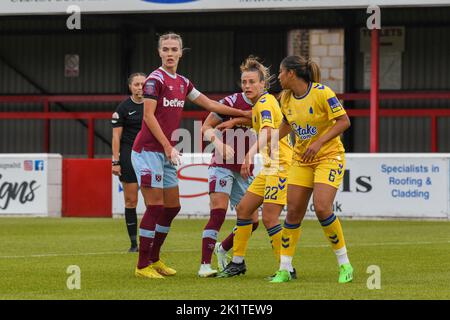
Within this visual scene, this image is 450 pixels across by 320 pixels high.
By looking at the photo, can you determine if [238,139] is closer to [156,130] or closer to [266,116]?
[266,116]

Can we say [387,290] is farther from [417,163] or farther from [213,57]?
[213,57]

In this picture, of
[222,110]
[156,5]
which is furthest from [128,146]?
[156,5]

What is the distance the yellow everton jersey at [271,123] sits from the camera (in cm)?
1130

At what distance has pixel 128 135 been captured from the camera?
15047 millimetres

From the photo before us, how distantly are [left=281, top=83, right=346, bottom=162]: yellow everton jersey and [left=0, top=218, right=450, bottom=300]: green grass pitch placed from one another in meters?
1.25

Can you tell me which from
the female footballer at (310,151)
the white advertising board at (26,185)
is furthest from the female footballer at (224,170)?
the white advertising board at (26,185)

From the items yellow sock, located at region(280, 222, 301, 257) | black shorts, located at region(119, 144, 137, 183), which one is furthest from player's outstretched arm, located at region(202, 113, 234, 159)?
black shorts, located at region(119, 144, 137, 183)

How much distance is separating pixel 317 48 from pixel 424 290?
2152 centimetres

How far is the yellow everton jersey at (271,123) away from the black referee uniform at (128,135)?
3506mm

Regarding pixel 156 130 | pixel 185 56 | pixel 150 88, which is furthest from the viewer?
pixel 185 56

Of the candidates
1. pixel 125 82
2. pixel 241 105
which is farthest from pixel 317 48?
pixel 241 105

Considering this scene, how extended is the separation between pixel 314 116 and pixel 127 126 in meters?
4.83

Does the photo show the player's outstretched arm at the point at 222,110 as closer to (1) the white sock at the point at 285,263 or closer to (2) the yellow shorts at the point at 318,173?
(2) the yellow shorts at the point at 318,173

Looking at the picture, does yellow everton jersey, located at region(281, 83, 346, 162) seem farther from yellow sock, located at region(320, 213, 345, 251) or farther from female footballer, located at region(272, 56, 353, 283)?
yellow sock, located at region(320, 213, 345, 251)
